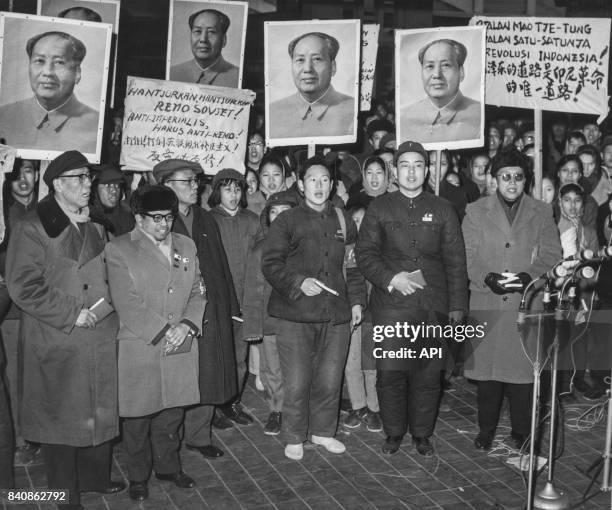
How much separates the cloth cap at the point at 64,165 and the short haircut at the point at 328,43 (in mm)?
3706

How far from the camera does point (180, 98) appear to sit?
843 cm

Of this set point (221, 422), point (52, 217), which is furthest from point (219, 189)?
point (52, 217)

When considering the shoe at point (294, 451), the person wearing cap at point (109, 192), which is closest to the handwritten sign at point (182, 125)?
the person wearing cap at point (109, 192)

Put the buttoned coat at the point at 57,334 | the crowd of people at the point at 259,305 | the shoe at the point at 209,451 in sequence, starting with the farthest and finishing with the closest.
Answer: the shoe at the point at 209,451
the crowd of people at the point at 259,305
the buttoned coat at the point at 57,334

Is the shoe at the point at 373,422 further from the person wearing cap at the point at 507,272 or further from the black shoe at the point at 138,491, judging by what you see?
the black shoe at the point at 138,491

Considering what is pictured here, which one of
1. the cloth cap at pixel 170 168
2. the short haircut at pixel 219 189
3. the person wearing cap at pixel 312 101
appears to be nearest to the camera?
the cloth cap at pixel 170 168

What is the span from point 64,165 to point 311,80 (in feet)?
12.2

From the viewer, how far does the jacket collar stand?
213 inches

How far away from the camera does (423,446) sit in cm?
669

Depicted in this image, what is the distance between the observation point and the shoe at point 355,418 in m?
7.31

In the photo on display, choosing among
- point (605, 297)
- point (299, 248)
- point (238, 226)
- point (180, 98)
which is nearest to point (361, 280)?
point (299, 248)

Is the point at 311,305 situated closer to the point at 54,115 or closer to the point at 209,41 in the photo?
the point at 54,115

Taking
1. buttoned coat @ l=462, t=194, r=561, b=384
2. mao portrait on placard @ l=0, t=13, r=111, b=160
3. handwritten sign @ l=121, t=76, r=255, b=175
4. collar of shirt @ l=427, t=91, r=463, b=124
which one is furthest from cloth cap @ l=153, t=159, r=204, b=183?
collar of shirt @ l=427, t=91, r=463, b=124

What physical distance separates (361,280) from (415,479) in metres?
1.60
